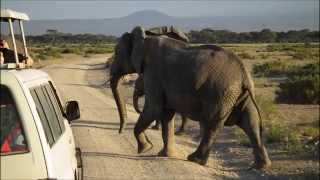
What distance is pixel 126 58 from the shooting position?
1361 centimetres

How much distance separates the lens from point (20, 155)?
179 inches

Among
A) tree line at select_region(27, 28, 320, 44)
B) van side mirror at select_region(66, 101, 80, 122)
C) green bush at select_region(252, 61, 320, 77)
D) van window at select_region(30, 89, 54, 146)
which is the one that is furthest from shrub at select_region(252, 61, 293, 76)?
tree line at select_region(27, 28, 320, 44)

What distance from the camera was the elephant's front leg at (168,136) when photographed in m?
12.1

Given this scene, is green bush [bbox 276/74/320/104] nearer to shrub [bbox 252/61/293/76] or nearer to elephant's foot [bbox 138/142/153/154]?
elephant's foot [bbox 138/142/153/154]

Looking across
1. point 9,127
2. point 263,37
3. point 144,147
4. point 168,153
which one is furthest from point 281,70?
point 263,37

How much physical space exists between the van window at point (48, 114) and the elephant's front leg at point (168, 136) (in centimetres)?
559

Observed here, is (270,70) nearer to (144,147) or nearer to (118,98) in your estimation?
(118,98)

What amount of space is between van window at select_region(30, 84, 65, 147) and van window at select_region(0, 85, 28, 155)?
1.07ft

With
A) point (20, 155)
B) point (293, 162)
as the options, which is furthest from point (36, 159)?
point (293, 162)

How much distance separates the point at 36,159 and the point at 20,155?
12 cm

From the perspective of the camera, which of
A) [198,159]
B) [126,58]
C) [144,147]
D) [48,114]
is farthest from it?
[126,58]

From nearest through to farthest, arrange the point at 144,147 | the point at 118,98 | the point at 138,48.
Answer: the point at 144,147 → the point at 138,48 → the point at 118,98

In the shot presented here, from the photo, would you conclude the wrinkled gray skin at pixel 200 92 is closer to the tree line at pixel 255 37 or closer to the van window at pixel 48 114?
the van window at pixel 48 114

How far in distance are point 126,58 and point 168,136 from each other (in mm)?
2227
